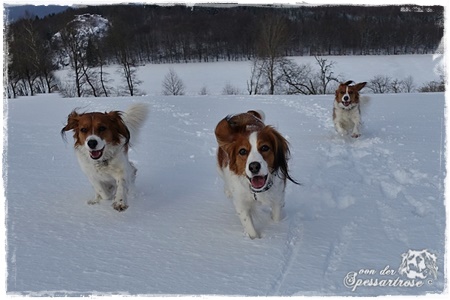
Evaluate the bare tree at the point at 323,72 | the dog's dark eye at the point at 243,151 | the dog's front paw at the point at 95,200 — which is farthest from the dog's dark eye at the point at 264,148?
the bare tree at the point at 323,72

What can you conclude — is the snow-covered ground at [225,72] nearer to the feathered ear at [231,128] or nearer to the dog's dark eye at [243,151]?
the feathered ear at [231,128]

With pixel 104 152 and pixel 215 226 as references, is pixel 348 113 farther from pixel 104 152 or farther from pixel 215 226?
pixel 104 152

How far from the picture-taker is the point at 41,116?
28.0 ft

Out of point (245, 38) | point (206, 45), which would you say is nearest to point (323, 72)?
point (245, 38)

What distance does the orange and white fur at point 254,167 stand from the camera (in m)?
3.11

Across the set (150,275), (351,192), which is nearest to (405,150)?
(351,192)

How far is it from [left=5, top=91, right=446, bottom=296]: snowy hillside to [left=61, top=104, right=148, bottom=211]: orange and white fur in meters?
0.19

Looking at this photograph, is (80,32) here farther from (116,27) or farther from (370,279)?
(370,279)

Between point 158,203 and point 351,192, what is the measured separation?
2.01 metres

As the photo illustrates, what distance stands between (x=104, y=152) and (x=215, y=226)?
1.32 meters

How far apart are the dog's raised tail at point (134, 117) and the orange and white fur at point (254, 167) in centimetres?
145

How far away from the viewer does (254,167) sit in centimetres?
302

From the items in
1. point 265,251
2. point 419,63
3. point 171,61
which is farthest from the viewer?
point 171,61

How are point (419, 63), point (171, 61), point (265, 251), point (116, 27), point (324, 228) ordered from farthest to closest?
point (171, 61) < point (419, 63) < point (116, 27) < point (324, 228) < point (265, 251)
